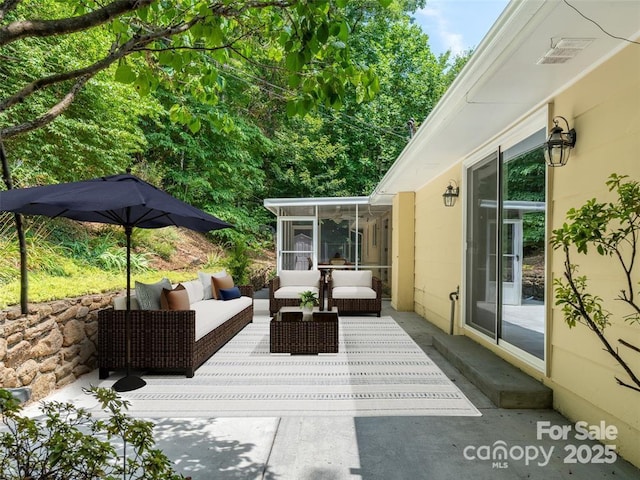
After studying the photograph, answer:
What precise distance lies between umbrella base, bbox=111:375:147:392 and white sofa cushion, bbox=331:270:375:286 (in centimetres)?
507

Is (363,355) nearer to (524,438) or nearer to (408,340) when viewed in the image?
(408,340)

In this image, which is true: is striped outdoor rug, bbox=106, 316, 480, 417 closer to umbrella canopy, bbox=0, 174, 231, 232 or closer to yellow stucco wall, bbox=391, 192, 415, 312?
umbrella canopy, bbox=0, 174, 231, 232

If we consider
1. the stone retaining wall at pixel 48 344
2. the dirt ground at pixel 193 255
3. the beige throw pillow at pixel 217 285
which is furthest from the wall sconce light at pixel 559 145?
the dirt ground at pixel 193 255

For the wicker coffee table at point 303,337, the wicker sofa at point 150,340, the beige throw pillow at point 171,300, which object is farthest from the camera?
the wicker coffee table at point 303,337

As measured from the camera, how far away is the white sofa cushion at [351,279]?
8.38 metres

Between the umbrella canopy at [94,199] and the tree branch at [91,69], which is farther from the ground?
the tree branch at [91,69]

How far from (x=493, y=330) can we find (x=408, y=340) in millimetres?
1421

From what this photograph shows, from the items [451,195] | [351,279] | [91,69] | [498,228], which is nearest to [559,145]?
[498,228]

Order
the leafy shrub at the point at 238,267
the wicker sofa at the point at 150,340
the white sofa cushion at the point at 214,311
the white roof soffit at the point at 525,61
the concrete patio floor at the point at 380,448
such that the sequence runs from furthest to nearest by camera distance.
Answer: the leafy shrub at the point at 238,267 → the white sofa cushion at the point at 214,311 → the wicker sofa at the point at 150,340 → the concrete patio floor at the point at 380,448 → the white roof soffit at the point at 525,61

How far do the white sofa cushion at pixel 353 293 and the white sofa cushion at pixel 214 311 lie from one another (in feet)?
6.09

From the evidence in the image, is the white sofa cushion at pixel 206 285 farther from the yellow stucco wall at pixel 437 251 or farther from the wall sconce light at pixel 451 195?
the wall sconce light at pixel 451 195

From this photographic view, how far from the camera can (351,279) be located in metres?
8.40

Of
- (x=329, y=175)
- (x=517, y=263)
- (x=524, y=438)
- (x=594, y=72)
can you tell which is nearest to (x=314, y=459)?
(x=524, y=438)

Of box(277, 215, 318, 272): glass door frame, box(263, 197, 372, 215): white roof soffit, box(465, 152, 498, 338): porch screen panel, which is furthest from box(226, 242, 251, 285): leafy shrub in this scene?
box(465, 152, 498, 338): porch screen panel
